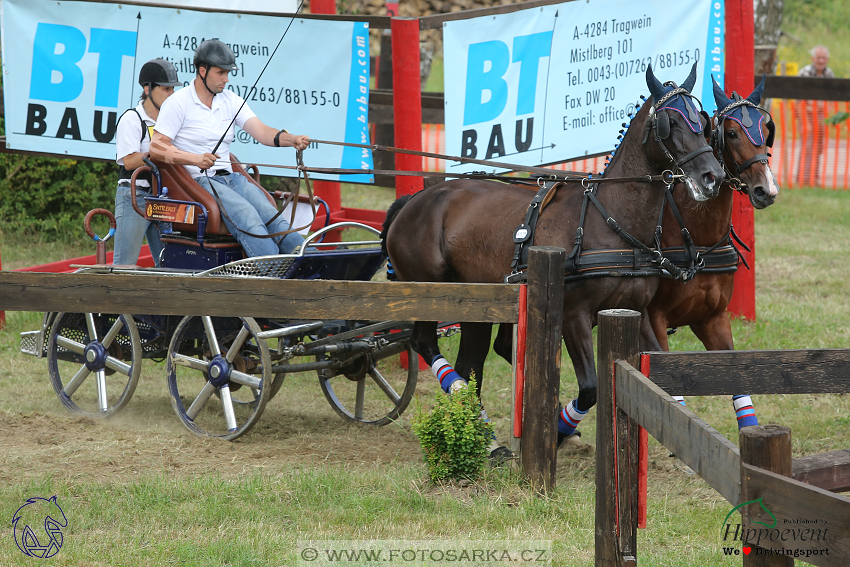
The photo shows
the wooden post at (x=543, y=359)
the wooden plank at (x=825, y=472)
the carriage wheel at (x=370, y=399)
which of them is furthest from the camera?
the carriage wheel at (x=370, y=399)

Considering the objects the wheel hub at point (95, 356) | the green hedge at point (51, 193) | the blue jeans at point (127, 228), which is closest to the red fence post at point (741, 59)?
the blue jeans at point (127, 228)

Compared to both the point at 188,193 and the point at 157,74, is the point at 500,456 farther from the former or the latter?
the point at 157,74

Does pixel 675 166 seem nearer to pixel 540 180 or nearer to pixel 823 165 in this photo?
pixel 540 180

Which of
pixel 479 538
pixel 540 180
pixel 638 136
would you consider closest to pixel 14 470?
pixel 479 538

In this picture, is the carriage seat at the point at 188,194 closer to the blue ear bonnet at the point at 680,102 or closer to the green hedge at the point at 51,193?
the blue ear bonnet at the point at 680,102

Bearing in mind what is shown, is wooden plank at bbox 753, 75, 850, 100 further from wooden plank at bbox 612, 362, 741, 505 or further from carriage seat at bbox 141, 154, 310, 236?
wooden plank at bbox 612, 362, 741, 505

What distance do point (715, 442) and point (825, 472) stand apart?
0.71 meters

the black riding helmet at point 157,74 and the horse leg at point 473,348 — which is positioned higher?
the black riding helmet at point 157,74

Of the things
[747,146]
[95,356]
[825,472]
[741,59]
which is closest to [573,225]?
[747,146]

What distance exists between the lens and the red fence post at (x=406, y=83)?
6125 millimetres

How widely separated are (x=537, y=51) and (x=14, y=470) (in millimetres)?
4233

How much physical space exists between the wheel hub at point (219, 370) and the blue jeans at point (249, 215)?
2.07 ft

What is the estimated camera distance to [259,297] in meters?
4.23

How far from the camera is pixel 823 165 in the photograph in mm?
14375
